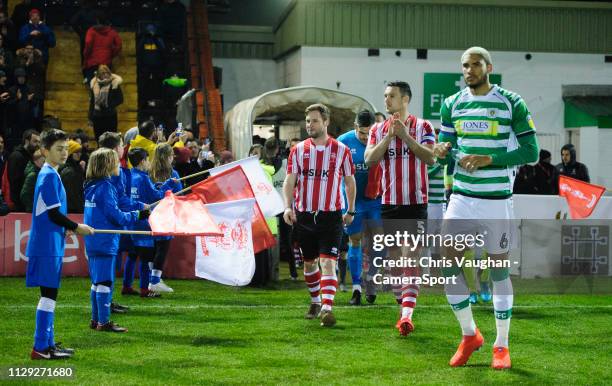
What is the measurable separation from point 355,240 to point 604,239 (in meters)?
4.43

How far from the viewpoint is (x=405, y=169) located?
9.96 meters

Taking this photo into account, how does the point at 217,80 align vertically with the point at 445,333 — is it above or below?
above

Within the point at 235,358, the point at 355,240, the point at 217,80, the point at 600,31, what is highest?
the point at 600,31

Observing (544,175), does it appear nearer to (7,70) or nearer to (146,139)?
(146,139)

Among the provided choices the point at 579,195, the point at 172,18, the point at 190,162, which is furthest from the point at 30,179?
the point at 172,18

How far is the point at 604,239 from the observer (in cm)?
1458

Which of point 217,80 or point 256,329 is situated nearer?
point 256,329

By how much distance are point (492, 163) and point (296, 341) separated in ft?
8.61

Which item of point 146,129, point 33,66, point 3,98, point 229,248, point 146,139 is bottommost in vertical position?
point 229,248

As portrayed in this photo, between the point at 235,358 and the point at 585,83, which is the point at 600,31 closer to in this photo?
the point at 585,83

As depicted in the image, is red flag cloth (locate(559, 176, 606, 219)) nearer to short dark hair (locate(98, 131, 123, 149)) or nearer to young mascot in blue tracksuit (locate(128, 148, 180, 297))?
young mascot in blue tracksuit (locate(128, 148, 180, 297))

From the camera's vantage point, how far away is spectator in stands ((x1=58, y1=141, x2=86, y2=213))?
1516 centimetres

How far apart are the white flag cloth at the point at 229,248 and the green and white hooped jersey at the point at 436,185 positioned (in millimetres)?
2470

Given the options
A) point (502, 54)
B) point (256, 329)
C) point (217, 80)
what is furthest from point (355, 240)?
point (502, 54)
